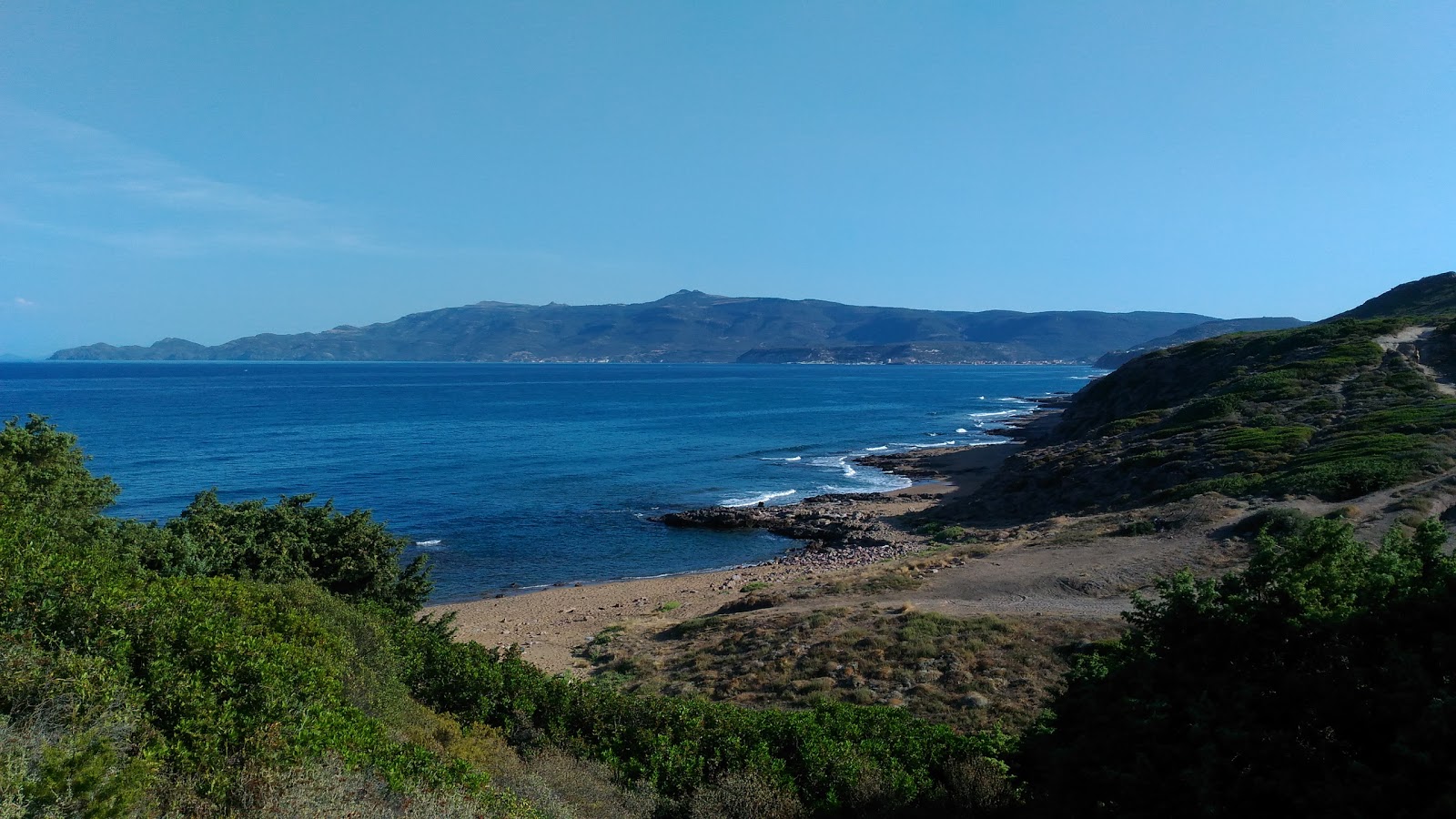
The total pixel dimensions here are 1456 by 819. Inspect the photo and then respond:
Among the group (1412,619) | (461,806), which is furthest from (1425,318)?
(461,806)

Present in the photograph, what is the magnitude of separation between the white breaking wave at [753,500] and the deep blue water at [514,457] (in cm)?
32

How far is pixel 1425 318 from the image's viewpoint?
207 ft

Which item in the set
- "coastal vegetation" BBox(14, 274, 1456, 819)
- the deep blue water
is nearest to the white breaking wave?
the deep blue water

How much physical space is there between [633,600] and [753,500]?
20.5 meters

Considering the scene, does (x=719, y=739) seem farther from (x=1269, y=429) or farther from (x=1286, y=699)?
(x=1269, y=429)

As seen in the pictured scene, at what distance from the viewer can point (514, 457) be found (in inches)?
2562

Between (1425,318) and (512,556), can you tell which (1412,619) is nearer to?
(512,556)

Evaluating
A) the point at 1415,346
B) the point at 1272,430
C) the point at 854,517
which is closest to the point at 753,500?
the point at 854,517

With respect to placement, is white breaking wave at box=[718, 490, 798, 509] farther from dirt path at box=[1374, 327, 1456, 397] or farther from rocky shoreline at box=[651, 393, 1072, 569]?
dirt path at box=[1374, 327, 1456, 397]

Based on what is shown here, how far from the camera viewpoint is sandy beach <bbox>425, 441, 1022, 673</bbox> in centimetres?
2511

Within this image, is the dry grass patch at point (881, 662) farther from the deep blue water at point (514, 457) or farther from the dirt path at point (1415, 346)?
the dirt path at point (1415, 346)

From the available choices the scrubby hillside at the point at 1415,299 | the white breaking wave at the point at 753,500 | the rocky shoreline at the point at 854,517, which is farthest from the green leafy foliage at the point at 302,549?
the scrubby hillside at the point at 1415,299

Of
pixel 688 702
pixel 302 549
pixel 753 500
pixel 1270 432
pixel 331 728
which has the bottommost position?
→ pixel 753 500

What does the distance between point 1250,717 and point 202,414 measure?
106051 millimetres
